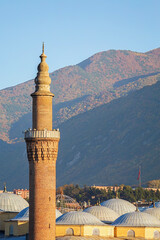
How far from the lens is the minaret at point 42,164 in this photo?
194ft

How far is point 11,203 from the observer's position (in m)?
84.9

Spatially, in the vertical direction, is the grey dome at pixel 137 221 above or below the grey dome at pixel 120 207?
below

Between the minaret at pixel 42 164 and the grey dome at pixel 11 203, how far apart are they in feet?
79.3

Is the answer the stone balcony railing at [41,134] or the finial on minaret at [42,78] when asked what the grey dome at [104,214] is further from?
the finial on minaret at [42,78]

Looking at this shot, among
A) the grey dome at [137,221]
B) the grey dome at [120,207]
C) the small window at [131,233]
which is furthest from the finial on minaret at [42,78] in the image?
the grey dome at [120,207]

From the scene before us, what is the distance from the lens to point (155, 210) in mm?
89312

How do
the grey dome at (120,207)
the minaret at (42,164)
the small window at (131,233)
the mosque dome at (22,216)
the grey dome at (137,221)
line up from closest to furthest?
the minaret at (42,164) → the mosque dome at (22,216) → the small window at (131,233) → the grey dome at (137,221) → the grey dome at (120,207)

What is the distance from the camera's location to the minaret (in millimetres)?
59219

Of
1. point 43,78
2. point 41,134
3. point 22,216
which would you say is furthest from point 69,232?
point 43,78

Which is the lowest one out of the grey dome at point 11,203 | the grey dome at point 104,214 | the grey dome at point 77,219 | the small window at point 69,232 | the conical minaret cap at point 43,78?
the small window at point 69,232

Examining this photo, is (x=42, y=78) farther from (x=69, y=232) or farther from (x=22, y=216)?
(x=22, y=216)

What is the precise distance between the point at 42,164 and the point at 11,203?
25.5m

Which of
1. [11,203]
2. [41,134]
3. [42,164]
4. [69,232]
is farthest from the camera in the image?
[11,203]

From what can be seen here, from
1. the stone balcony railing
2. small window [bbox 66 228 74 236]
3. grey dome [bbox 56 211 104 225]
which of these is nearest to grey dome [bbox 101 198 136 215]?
grey dome [bbox 56 211 104 225]
